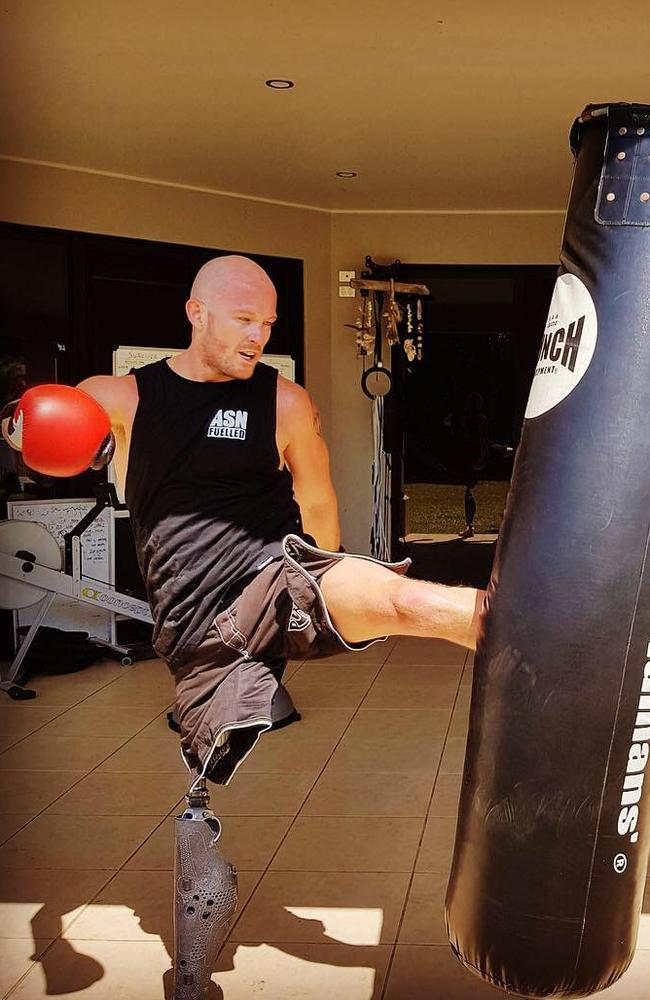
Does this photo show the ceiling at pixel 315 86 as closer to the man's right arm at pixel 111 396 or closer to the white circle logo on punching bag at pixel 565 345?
the man's right arm at pixel 111 396

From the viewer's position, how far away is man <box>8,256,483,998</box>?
2.30 m

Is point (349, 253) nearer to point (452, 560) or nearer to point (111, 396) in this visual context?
point (452, 560)

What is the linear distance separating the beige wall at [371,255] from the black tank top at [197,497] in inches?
182

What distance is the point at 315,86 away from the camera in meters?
4.56

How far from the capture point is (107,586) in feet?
18.1

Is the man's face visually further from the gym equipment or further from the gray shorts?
the gym equipment

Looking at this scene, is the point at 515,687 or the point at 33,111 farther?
the point at 33,111

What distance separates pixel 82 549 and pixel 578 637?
443cm

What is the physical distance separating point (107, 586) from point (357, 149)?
8.30 ft

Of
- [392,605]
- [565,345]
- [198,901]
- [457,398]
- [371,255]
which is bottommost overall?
[198,901]

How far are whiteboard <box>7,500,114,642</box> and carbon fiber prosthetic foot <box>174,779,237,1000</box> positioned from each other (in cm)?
351

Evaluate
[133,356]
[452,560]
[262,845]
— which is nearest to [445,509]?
[452,560]

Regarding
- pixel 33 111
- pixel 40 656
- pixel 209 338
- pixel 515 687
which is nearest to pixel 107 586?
pixel 40 656

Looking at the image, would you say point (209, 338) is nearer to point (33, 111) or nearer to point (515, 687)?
point (515, 687)
